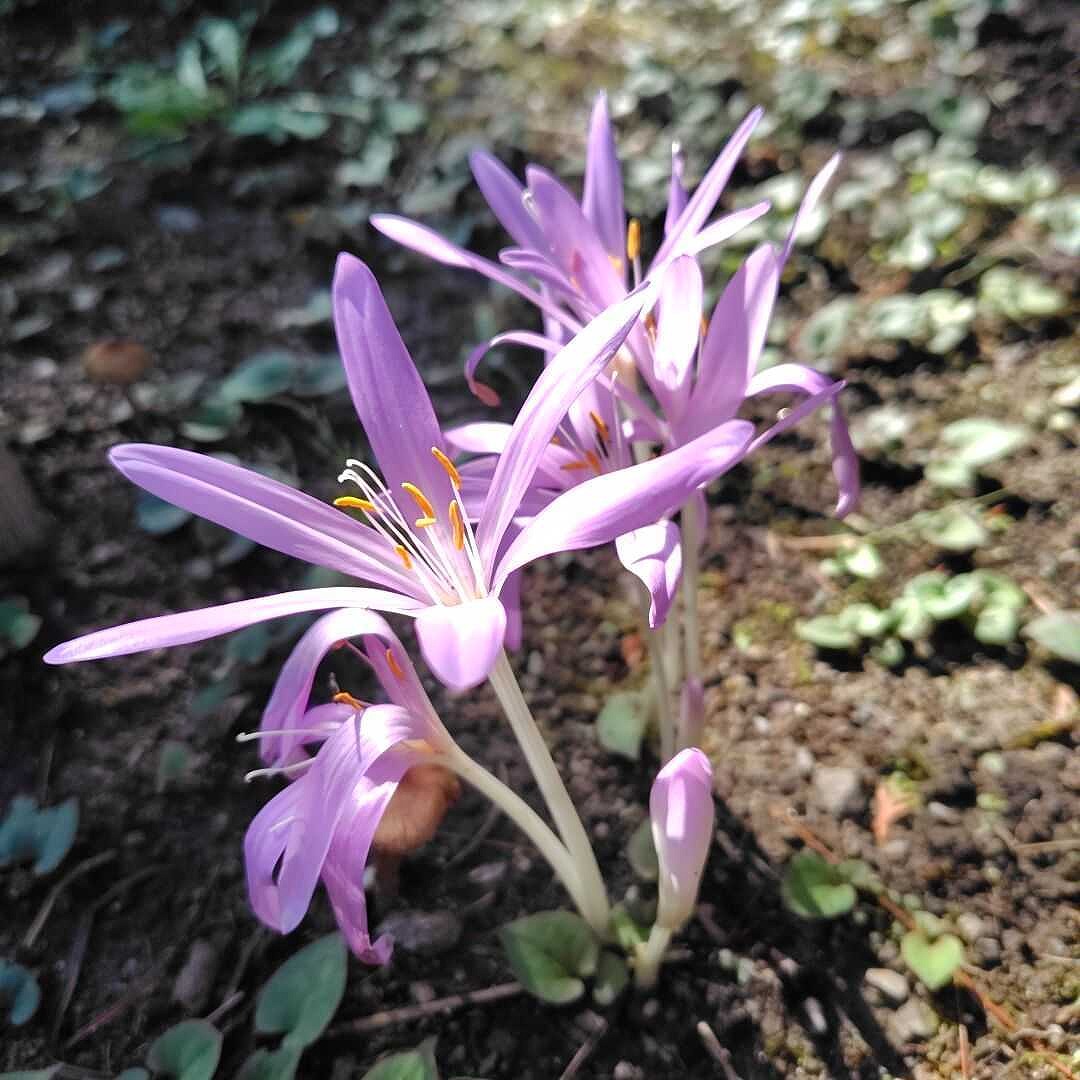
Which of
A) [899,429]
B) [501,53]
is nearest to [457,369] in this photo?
[899,429]

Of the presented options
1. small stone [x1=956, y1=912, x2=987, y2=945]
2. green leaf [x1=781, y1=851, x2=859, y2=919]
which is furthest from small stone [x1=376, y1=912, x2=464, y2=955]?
small stone [x1=956, y1=912, x2=987, y2=945]

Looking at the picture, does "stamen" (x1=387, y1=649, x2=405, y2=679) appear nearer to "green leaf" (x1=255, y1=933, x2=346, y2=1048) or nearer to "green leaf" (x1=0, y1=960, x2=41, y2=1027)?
"green leaf" (x1=255, y1=933, x2=346, y2=1048)

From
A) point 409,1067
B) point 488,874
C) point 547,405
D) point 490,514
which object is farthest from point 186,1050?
point 547,405

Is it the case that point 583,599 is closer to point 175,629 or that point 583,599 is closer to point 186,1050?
point 186,1050

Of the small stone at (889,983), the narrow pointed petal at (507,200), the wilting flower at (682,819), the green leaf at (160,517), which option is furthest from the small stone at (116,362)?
the small stone at (889,983)

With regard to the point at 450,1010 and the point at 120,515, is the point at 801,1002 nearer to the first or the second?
the point at 450,1010
